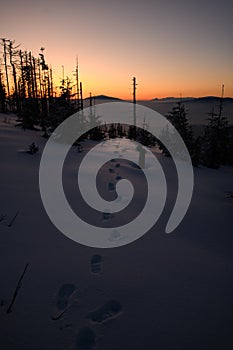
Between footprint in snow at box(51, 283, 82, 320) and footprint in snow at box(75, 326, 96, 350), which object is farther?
footprint in snow at box(51, 283, 82, 320)

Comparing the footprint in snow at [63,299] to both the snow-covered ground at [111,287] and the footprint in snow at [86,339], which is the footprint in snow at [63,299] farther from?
the footprint in snow at [86,339]

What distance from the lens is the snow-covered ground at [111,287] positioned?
2764 millimetres

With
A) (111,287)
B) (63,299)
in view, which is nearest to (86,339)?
(63,299)

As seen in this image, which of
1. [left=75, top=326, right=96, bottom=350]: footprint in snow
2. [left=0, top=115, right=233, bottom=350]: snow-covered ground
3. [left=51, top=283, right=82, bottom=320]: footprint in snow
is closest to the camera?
[left=75, top=326, right=96, bottom=350]: footprint in snow

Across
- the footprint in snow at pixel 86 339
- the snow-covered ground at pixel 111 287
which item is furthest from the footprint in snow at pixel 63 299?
the footprint in snow at pixel 86 339

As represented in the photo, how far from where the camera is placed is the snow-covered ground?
2.76 meters

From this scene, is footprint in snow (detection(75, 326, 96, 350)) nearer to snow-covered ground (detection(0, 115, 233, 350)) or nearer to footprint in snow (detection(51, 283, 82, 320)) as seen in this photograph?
snow-covered ground (detection(0, 115, 233, 350))

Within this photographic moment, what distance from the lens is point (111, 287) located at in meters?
3.50

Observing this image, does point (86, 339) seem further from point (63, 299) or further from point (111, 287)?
point (111, 287)

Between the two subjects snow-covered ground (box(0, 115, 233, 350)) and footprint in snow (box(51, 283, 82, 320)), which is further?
footprint in snow (box(51, 283, 82, 320))

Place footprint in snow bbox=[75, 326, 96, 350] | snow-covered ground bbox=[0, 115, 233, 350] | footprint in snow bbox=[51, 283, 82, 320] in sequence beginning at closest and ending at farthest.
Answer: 1. footprint in snow bbox=[75, 326, 96, 350]
2. snow-covered ground bbox=[0, 115, 233, 350]
3. footprint in snow bbox=[51, 283, 82, 320]

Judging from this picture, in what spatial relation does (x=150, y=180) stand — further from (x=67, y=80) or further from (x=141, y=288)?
(x=67, y=80)

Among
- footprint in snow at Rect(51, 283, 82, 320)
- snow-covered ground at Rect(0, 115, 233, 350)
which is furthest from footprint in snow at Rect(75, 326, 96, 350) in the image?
footprint in snow at Rect(51, 283, 82, 320)

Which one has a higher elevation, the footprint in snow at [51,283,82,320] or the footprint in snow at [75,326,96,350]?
the footprint in snow at [51,283,82,320]
